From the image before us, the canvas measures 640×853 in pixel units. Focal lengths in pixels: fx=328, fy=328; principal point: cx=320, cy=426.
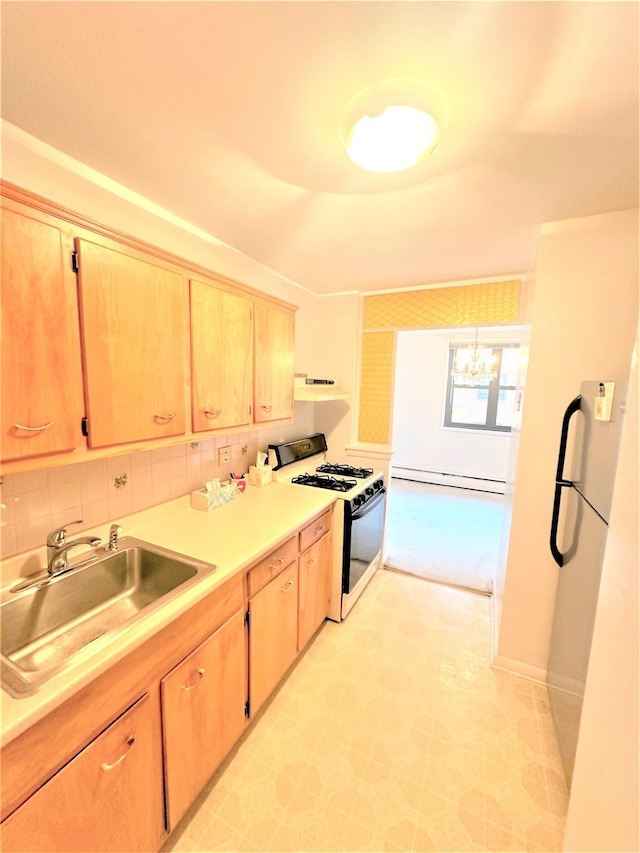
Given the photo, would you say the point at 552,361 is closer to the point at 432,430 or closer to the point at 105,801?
the point at 105,801

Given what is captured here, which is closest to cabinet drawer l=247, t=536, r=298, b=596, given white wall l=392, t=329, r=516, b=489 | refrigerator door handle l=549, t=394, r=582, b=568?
refrigerator door handle l=549, t=394, r=582, b=568

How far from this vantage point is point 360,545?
242 centimetres

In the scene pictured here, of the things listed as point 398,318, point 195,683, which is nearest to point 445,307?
point 398,318

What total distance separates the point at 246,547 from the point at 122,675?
605 millimetres

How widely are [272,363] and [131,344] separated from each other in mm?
916

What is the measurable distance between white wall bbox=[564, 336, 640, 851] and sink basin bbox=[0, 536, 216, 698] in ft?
3.75

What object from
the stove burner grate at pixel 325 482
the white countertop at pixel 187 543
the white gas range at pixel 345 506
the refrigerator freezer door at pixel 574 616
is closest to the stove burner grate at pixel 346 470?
the white gas range at pixel 345 506

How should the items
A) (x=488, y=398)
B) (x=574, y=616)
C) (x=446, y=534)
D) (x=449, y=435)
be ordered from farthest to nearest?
1. (x=449, y=435)
2. (x=488, y=398)
3. (x=446, y=534)
4. (x=574, y=616)

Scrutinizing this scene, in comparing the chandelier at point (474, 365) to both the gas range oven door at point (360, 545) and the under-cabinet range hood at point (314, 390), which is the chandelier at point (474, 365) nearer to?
the under-cabinet range hood at point (314, 390)

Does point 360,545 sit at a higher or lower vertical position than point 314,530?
lower

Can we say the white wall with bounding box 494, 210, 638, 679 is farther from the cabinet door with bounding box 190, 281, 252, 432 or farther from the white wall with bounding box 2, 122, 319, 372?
the white wall with bounding box 2, 122, 319, 372

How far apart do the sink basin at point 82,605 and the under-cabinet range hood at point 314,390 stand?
4.46 ft

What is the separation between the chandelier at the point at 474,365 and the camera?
4863mm

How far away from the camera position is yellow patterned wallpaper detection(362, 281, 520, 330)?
2.48 m
